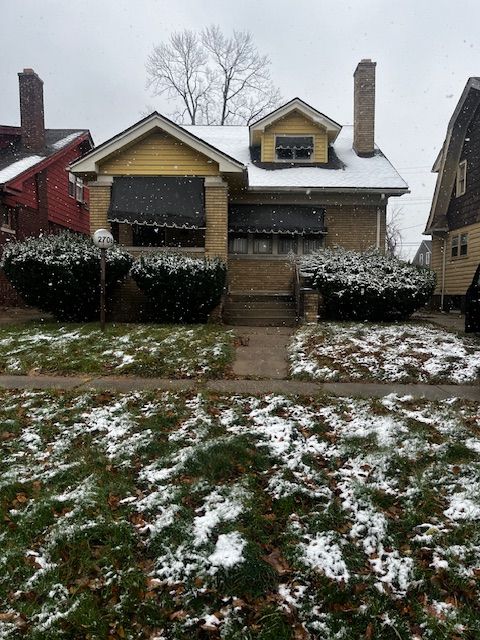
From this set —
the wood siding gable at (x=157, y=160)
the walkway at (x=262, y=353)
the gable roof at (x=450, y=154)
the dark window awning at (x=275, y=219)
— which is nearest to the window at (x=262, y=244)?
the dark window awning at (x=275, y=219)

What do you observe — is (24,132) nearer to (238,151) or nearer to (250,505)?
(238,151)

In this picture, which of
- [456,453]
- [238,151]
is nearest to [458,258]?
[238,151]

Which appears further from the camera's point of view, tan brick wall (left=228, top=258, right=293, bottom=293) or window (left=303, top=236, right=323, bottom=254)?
window (left=303, top=236, right=323, bottom=254)

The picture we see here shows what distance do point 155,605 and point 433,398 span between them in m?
4.07

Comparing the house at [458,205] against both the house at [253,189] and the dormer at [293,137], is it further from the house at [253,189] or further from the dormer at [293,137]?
the dormer at [293,137]

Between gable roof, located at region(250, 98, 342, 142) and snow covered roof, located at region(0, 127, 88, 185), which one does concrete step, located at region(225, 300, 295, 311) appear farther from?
snow covered roof, located at region(0, 127, 88, 185)

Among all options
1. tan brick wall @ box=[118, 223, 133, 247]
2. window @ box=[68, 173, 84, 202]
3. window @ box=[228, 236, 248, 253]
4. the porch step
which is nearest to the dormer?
window @ box=[228, 236, 248, 253]

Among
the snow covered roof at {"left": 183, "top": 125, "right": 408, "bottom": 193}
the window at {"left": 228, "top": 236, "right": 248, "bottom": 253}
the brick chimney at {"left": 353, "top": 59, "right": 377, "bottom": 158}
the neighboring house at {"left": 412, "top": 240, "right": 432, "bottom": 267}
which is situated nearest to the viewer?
the snow covered roof at {"left": 183, "top": 125, "right": 408, "bottom": 193}

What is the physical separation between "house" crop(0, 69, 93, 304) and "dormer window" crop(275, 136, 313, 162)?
870 cm

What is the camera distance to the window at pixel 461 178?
16.2m

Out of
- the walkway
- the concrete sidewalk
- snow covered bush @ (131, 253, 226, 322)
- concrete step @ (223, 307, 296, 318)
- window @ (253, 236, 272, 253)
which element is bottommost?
the concrete sidewalk

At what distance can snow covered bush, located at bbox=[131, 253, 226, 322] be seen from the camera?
1042 centimetres

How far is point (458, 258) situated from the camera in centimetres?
1673

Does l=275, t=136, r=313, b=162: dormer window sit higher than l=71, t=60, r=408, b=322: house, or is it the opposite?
l=275, t=136, r=313, b=162: dormer window
